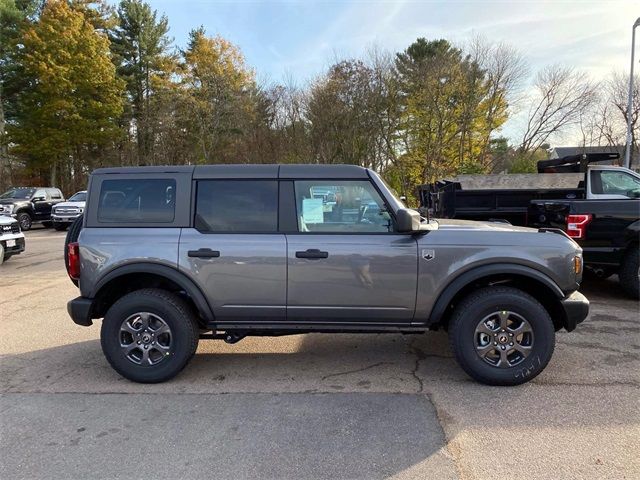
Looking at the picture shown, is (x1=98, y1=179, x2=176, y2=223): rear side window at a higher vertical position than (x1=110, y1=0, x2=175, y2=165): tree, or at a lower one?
lower

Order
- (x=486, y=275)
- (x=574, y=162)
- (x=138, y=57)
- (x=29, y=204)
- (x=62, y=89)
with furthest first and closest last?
(x=138, y=57)
(x=62, y=89)
(x=29, y=204)
(x=574, y=162)
(x=486, y=275)

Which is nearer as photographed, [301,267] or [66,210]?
[301,267]

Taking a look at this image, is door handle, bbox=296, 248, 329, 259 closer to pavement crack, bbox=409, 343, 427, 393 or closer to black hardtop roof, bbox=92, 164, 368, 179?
black hardtop roof, bbox=92, 164, 368, 179

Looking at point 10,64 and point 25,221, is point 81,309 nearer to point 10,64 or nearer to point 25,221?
point 25,221

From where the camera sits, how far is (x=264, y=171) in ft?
13.0

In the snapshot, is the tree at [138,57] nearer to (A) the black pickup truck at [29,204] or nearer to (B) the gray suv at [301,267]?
(A) the black pickup truck at [29,204]

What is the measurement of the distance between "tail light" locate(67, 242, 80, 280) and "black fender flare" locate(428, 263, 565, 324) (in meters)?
3.15

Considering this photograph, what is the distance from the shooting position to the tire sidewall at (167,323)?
3.83 meters

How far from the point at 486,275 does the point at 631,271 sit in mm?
4303

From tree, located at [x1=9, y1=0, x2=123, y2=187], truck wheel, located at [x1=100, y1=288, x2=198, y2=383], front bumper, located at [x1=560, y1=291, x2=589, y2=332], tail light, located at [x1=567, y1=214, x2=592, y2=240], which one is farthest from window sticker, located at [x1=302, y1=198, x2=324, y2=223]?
tree, located at [x1=9, y1=0, x2=123, y2=187]

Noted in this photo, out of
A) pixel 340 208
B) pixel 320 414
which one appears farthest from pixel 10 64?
pixel 320 414

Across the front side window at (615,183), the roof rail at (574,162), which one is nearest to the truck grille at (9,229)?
the front side window at (615,183)

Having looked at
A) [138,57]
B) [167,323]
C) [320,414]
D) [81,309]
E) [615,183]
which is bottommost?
[320,414]

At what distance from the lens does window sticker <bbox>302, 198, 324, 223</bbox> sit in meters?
3.87
